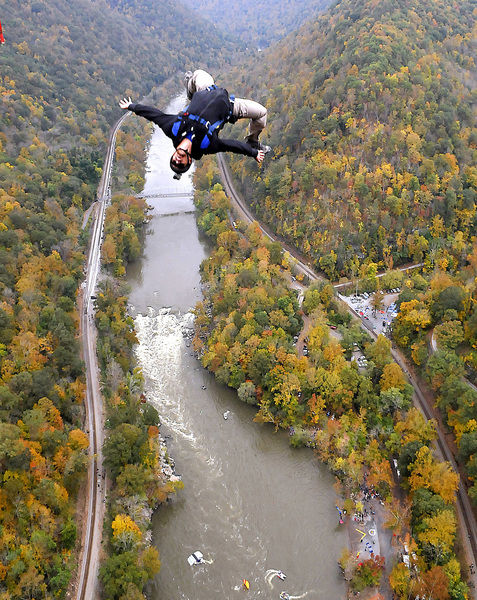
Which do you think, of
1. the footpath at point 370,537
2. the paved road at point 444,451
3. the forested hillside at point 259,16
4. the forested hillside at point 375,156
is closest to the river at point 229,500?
the footpath at point 370,537

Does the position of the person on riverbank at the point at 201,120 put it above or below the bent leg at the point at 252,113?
below

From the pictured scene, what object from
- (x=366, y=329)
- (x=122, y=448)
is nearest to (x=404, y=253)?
(x=366, y=329)

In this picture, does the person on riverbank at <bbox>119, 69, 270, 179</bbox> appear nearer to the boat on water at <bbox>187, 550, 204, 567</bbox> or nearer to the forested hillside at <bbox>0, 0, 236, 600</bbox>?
the forested hillside at <bbox>0, 0, 236, 600</bbox>

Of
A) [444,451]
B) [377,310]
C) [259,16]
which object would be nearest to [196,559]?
[444,451]

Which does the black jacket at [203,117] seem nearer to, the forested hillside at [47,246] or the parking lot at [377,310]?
the forested hillside at [47,246]

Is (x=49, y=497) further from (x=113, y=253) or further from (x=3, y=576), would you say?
(x=113, y=253)

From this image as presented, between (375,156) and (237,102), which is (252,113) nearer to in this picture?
(237,102)

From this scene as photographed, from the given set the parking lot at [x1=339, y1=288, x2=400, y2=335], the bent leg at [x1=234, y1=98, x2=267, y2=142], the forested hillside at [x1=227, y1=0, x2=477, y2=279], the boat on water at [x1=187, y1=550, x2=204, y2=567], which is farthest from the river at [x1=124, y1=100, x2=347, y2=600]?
the bent leg at [x1=234, y1=98, x2=267, y2=142]
